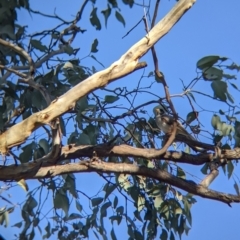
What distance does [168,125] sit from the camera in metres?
2.32

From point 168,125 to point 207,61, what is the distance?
34cm

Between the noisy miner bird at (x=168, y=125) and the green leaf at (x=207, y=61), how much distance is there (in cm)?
26

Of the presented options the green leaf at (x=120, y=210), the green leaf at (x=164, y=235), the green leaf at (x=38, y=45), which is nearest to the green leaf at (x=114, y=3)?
the green leaf at (x=38, y=45)

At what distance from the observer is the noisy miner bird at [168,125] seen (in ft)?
7.41

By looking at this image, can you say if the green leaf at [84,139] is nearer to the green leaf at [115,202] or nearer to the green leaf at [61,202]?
the green leaf at [61,202]

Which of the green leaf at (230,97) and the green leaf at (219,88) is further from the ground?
the green leaf at (230,97)

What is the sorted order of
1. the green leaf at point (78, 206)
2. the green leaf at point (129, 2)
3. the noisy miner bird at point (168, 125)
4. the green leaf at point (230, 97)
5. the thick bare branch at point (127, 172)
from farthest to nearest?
1. the green leaf at point (78, 206)
2. the green leaf at point (129, 2)
3. the noisy miner bird at point (168, 125)
4. the green leaf at point (230, 97)
5. the thick bare branch at point (127, 172)

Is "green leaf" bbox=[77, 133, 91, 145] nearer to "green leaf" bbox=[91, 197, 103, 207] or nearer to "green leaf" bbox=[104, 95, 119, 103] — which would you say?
"green leaf" bbox=[104, 95, 119, 103]

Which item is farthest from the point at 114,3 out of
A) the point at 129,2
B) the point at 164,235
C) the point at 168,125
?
the point at 164,235

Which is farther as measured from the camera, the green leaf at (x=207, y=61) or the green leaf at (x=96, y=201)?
the green leaf at (x=96, y=201)

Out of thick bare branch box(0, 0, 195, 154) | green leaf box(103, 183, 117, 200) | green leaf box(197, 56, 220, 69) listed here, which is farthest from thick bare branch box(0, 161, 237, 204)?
green leaf box(103, 183, 117, 200)

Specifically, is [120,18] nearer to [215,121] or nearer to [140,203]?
[215,121]

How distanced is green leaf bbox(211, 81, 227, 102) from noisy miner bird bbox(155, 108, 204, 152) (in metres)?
0.21

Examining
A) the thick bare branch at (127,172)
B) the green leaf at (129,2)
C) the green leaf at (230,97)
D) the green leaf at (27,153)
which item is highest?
the green leaf at (129,2)
